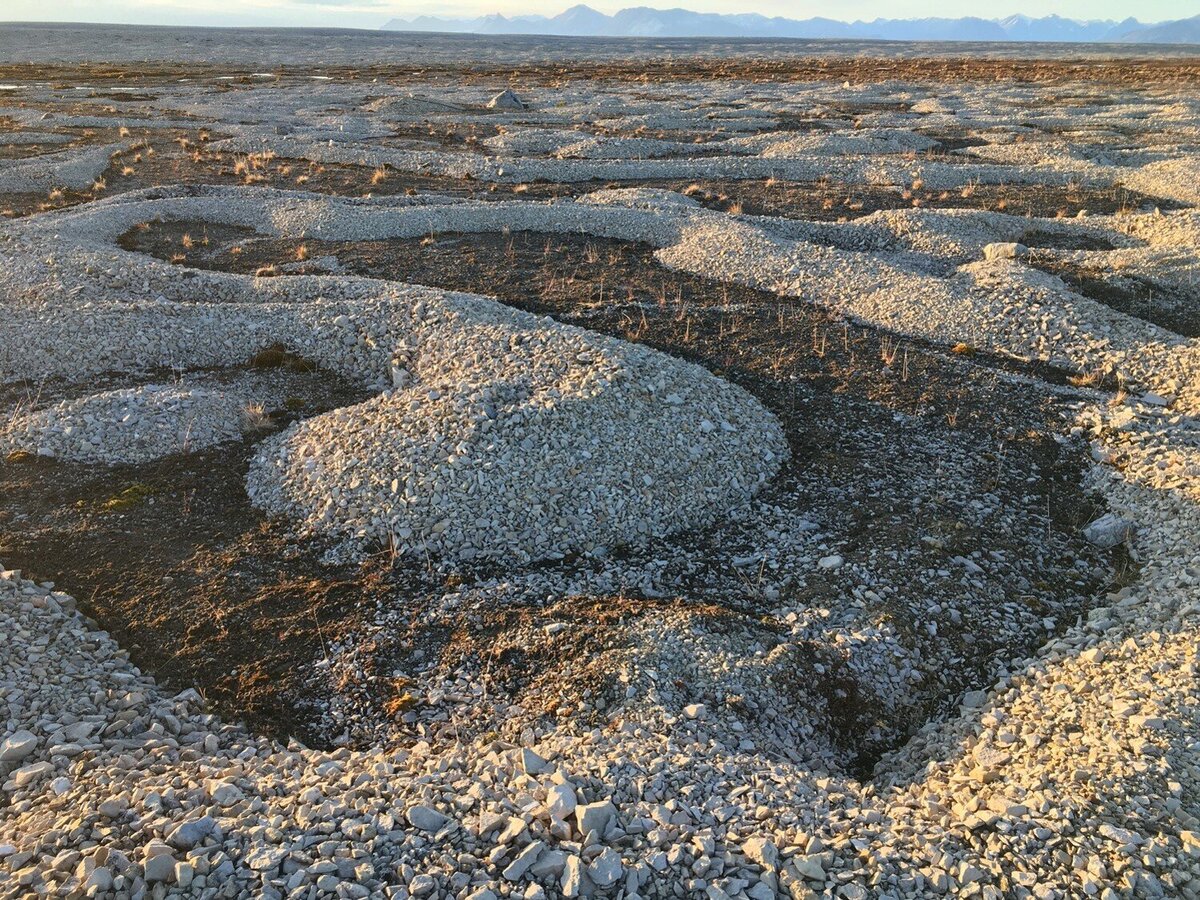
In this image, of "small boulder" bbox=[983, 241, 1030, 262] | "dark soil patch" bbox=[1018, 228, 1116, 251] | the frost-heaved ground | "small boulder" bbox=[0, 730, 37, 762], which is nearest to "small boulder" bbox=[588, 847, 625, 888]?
the frost-heaved ground

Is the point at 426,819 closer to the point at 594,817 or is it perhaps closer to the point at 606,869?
the point at 594,817

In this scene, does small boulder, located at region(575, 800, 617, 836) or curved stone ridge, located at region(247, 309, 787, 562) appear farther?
curved stone ridge, located at region(247, 309, 787, 562)

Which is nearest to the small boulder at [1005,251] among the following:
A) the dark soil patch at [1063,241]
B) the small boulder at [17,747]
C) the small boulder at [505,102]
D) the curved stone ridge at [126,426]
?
the dark soil patch at [1063,241]

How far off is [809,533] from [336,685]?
5.88m

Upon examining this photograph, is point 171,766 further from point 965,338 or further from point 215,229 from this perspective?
point 215,229

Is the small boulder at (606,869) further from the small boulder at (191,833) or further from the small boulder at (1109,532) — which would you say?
the small boulder at (1109,532)

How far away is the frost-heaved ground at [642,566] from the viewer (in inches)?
217

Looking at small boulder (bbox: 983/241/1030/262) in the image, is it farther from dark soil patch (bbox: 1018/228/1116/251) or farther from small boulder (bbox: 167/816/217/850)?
small boulder (bbox: 167/816/217/850)

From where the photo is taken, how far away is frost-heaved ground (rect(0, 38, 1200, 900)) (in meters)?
5.51

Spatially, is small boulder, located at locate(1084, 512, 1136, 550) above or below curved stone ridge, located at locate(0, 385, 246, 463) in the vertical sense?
below

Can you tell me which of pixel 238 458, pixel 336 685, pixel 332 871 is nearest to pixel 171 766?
pixel 336 685

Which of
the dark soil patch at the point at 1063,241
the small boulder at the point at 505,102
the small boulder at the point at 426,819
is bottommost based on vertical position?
the small boulder at the point at 426,819

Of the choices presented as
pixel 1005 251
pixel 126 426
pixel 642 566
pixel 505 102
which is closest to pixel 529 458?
pixel 642 566

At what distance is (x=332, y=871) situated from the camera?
5.14 m
